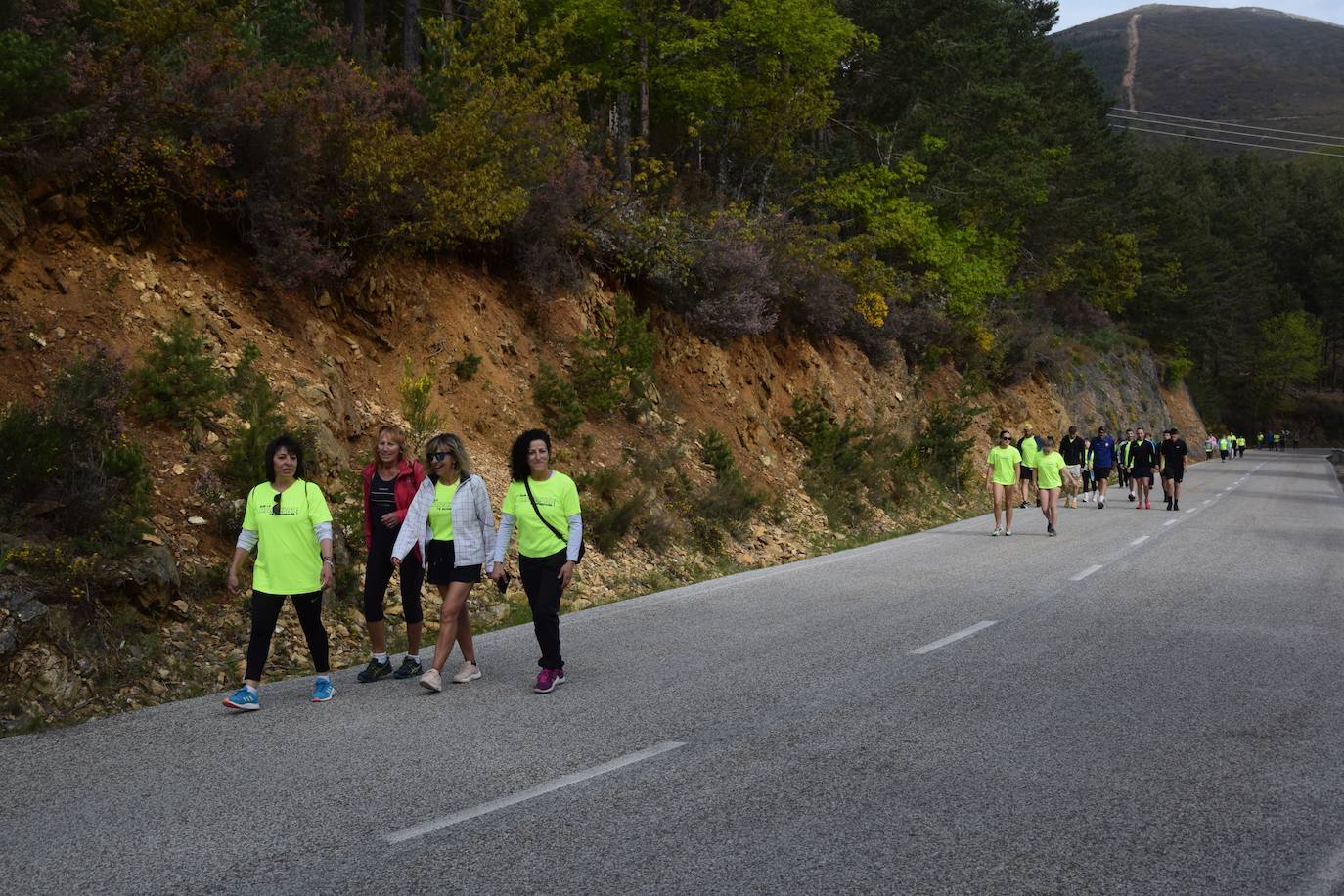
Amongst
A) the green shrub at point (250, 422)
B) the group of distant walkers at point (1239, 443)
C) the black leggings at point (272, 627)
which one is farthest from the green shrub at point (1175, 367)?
the black leggings at point (272, 627)

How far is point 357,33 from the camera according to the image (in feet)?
77.7

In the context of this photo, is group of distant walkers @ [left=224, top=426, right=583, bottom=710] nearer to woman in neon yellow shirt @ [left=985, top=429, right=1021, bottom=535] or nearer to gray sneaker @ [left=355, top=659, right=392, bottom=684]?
gray sneaker @ [left=355, top=659, right=392, bottom=684]

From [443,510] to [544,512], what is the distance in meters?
0.74

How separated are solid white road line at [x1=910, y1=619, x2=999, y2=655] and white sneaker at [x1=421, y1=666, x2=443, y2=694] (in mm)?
3666

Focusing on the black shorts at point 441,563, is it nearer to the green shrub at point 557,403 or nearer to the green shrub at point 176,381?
the green shrub at point 176,381

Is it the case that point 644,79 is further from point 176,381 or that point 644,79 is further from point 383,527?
point 383,527

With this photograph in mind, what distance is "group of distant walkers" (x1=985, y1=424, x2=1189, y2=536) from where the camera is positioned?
19.8 m

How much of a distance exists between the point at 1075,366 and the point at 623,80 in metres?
32.7

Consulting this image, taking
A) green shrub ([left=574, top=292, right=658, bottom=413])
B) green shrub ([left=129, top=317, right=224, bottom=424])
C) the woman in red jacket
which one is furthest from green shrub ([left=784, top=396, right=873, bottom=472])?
the woman in red jacket

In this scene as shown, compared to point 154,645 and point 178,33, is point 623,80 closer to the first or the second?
point 178,33

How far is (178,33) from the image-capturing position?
1220 cm

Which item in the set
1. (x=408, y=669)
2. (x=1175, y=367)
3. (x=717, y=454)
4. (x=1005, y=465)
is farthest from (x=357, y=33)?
(x=1175, y=367)

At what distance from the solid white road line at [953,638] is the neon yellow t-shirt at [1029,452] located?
12.3 metres

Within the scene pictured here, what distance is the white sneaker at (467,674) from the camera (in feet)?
25.8
